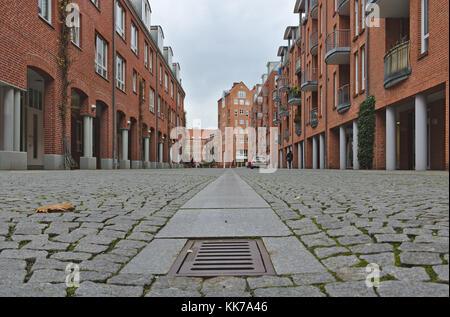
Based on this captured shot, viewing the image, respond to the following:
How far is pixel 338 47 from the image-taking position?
752 inches

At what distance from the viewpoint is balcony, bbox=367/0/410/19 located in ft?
41.7

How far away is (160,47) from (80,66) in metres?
19.5

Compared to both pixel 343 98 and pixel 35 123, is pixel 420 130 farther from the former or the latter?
pixel 35 123

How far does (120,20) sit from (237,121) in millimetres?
69446

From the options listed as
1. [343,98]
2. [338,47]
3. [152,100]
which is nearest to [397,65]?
[343,98]

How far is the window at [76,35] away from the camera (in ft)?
50.5

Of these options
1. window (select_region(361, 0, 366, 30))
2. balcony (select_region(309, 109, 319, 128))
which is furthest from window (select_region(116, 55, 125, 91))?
window (select_region(361, 0, 366, 30))

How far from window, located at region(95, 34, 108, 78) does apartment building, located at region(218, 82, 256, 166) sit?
65.1 meters

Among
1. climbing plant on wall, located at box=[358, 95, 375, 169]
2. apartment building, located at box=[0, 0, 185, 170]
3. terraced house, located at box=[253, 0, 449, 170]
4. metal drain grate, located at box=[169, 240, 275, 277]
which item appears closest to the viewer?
metal drain grate, located at box=[169, 240, 275, 277]

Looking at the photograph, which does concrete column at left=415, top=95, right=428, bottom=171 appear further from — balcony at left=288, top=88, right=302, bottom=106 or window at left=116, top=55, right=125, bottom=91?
balcony at left=288, top=88, right=302, bottom=106

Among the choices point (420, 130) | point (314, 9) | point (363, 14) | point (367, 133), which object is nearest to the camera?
point (420, 130)

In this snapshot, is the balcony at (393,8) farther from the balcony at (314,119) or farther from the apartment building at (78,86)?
the apartment building at (78,86)

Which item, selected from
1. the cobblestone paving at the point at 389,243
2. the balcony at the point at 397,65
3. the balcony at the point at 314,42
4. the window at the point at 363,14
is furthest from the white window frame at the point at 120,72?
the cobblestone paving at the point at 389,243
